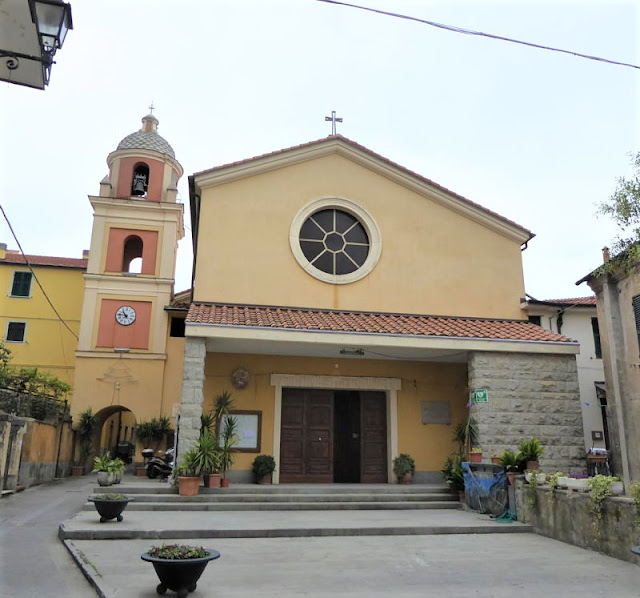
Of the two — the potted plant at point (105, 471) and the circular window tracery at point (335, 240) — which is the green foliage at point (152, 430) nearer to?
the potted plant at point (105, 471)

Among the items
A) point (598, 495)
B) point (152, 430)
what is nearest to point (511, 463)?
point (598, 495)

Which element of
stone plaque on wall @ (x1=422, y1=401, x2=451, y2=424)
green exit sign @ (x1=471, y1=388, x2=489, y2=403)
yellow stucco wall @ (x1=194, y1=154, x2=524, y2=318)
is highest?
yellow stucco wall @ (x1=194, y1=154, x2=524, y2=318)

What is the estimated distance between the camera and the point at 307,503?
11375 millimetres

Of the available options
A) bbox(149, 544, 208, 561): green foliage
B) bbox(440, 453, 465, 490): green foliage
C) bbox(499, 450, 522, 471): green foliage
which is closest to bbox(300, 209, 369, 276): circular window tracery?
bbox(440, 453, 465, 490): green foliage

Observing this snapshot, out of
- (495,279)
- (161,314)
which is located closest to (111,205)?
(161,314)

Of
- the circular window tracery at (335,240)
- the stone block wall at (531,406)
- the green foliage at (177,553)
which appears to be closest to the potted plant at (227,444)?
the circular window tracery at (335,240)

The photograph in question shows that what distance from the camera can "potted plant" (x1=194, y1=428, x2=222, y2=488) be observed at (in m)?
11.2

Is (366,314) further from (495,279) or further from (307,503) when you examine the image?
(307,503)

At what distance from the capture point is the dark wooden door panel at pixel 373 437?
14289 millimetres

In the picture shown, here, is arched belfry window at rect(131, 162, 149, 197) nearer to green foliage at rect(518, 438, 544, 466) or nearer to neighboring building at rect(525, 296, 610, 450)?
neighboring building at rect(525, 296, 610, 450)

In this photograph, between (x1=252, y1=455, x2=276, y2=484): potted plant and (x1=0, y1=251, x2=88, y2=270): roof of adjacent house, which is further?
(x1=0, y1=251, x2=88, y2=270): roof of adjacent house

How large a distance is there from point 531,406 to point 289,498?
5614 millimetres

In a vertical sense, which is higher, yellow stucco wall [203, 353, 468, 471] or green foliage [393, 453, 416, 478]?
yellow stucco wall [203, 353, 468, 471]

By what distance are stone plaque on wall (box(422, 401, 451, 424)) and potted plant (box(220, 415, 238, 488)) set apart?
475cm
